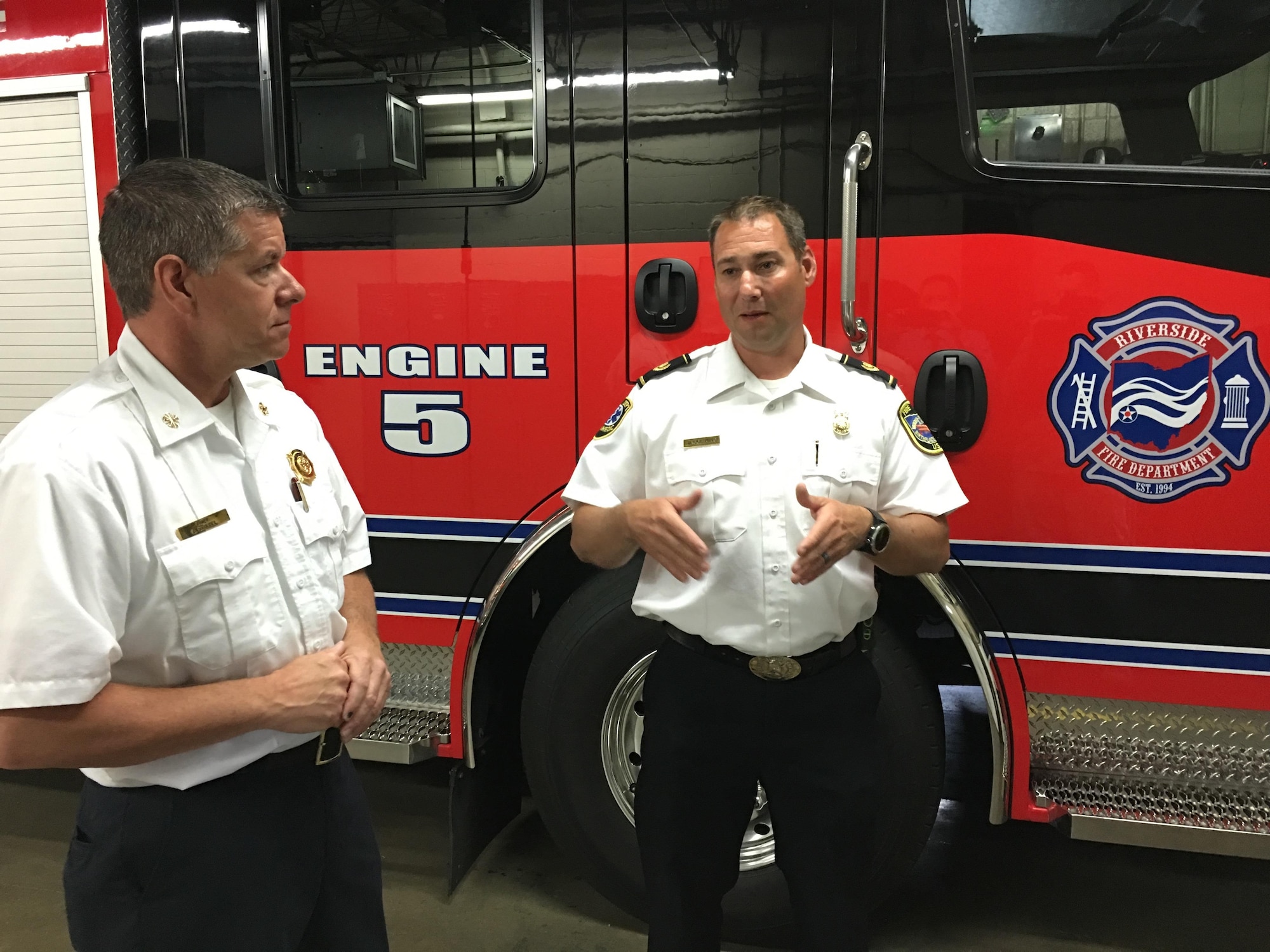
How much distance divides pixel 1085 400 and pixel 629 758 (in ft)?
4.34

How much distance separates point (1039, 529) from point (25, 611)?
183cm

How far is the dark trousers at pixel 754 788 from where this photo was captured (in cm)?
167

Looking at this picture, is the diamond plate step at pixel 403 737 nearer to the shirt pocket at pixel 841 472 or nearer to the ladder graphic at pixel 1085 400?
the shirt pocket at pixel 841 472

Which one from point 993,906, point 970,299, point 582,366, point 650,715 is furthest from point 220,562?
point 993,906

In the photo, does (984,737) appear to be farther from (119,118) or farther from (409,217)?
(119,118)

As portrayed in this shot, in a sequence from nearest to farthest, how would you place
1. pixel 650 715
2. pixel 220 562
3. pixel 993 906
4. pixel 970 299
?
1. pixel 220 562
2. pixel 650 715
3. pixel 970 299
4. pixel 993 906

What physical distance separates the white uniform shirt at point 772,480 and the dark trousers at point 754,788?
9cm

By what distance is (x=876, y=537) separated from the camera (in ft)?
5.06

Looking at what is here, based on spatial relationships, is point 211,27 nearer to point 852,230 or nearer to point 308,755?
point 852,230

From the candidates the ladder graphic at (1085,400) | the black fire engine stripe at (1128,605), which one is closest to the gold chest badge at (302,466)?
the black fire engine stripe at (1128,605)

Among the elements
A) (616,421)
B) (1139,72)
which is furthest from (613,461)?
(1139,72)

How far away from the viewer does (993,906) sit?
2.56m

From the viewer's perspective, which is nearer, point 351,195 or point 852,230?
point 852,230

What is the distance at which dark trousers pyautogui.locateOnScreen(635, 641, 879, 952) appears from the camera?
5.48 feet
